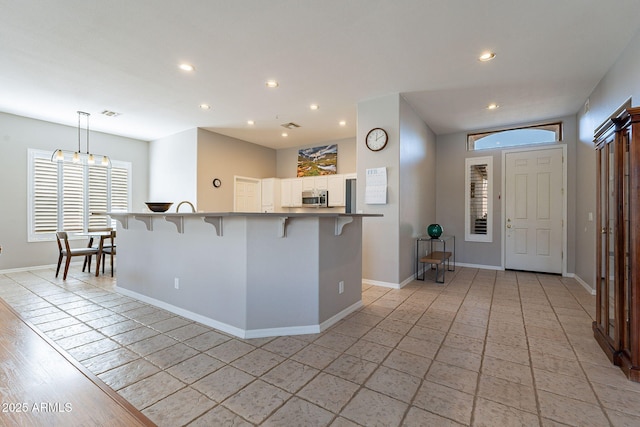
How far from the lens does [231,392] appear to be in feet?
6.07

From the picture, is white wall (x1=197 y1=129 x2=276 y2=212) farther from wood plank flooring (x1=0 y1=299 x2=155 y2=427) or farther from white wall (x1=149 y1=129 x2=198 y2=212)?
wood plank flooring (x1=0 y1=299 x2=155 y2=427)

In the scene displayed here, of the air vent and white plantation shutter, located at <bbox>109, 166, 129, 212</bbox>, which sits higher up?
the air vent

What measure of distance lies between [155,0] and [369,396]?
3.41 meters

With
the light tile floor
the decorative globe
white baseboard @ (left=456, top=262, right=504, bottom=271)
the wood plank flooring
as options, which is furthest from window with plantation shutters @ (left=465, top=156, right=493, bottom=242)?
the wood plank flooring

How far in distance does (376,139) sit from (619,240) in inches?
119

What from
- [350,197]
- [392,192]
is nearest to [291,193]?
[350,197]

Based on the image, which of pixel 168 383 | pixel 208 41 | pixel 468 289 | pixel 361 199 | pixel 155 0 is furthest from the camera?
pixel 361 199

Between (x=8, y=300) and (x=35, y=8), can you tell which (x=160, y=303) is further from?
(x=35, y=8)

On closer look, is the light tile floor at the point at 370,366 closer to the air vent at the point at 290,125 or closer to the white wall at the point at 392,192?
the white wall at the point at 392,192

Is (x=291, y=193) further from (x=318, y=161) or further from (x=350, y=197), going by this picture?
(x=350, y=197)

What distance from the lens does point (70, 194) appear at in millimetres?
6141

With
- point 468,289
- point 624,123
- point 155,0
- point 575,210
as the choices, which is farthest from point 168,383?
point 575,210

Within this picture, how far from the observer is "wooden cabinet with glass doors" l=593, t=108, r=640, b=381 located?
2020 millimetres

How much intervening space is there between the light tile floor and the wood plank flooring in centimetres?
10
